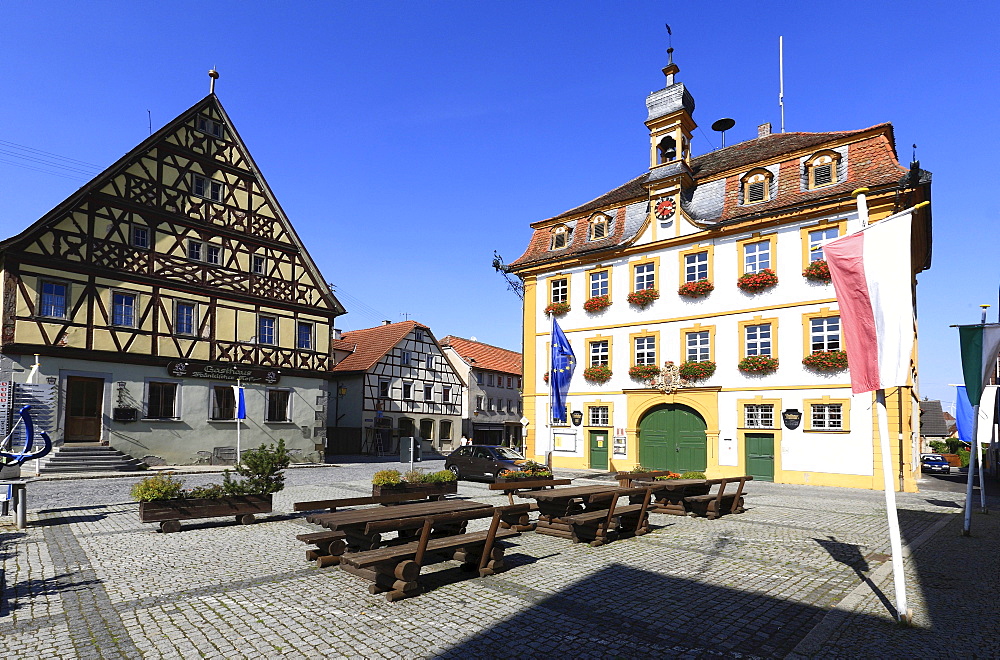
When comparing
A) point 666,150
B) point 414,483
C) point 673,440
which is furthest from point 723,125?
point 414,483

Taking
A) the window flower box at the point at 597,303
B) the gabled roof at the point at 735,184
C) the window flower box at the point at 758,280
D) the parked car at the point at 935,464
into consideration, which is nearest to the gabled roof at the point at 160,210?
the gabled roof at the point at 735,184

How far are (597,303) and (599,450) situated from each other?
6503mm

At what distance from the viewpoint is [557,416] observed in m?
24.7

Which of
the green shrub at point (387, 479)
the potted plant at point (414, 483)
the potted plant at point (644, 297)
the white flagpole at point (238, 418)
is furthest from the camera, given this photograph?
the potted plant at point (644, 297)

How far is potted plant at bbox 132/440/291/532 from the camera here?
11.2 m

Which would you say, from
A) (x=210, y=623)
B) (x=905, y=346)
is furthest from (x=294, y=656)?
(x=905, y=346)

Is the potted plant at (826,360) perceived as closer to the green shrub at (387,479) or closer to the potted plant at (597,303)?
the potted plant at (597,303)

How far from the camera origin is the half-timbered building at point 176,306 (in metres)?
24.0

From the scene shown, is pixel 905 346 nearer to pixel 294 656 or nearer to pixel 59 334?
pixel 294 656

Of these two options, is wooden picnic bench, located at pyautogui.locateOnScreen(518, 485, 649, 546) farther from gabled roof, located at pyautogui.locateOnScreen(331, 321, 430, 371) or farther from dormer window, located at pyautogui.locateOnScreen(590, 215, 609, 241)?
gabled roof, located at pyautogui.locateOnScreen(331, 321, 430, 371)

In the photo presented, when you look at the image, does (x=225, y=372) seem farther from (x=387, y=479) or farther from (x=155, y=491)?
(x=155, y=491)

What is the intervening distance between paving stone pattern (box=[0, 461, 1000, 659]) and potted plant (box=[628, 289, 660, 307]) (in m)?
16.4

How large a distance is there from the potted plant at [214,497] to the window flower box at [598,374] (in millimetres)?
18101

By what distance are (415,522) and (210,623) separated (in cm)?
235
